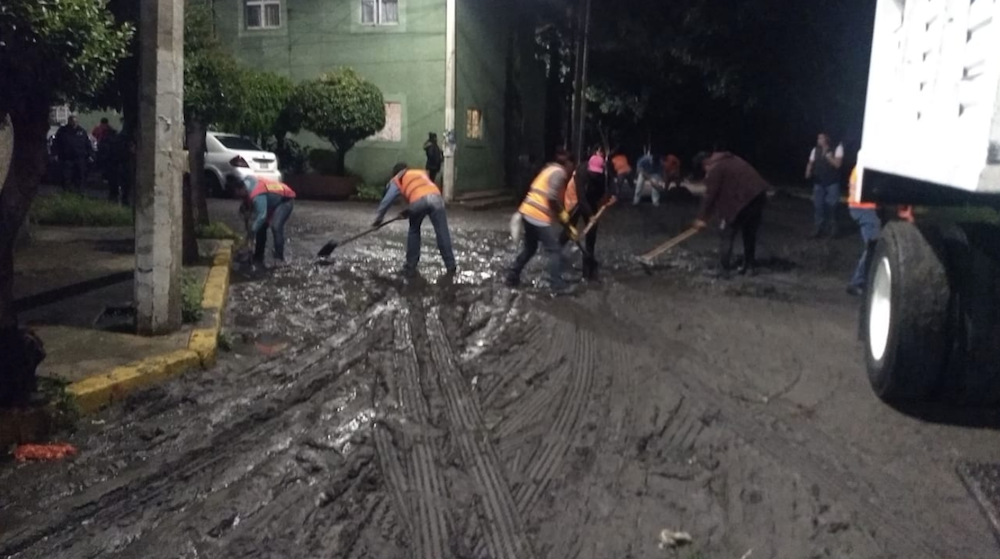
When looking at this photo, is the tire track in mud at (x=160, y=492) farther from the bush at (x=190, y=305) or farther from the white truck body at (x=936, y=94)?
the white truck body at (x=936, y=94)

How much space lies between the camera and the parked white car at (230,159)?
21594mm

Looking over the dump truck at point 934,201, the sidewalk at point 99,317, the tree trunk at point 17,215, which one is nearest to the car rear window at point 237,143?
the sidewalk at point 99,317

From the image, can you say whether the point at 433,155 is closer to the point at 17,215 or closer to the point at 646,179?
the point at 646,179

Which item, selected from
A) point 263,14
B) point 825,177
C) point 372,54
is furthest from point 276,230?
point 263,14

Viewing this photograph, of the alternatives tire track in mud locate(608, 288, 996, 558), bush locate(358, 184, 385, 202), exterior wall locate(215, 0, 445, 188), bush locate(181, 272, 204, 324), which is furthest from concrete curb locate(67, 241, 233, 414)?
exterior wall locate(215, 0, 445, 188)

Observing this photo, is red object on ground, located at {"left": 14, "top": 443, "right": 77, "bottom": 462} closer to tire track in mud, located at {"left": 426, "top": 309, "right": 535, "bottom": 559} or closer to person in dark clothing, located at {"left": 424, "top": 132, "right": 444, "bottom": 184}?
tire track in mud, located at {"left": 426, "top": 309, "right": 535, "bottom": 559}

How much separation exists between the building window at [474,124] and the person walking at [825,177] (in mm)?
11090

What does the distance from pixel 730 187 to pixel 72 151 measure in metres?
14.9

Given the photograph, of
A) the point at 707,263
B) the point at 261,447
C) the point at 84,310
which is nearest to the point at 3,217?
the point at 261,447

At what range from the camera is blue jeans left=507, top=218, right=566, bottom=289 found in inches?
411

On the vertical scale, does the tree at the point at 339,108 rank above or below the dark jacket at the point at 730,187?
above

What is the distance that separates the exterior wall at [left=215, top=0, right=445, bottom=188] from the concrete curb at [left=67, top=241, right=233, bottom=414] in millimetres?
16511

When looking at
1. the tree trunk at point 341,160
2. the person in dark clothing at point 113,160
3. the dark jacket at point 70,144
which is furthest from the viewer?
the tree trunk at point 341,160

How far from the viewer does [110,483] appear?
4.96 metres
